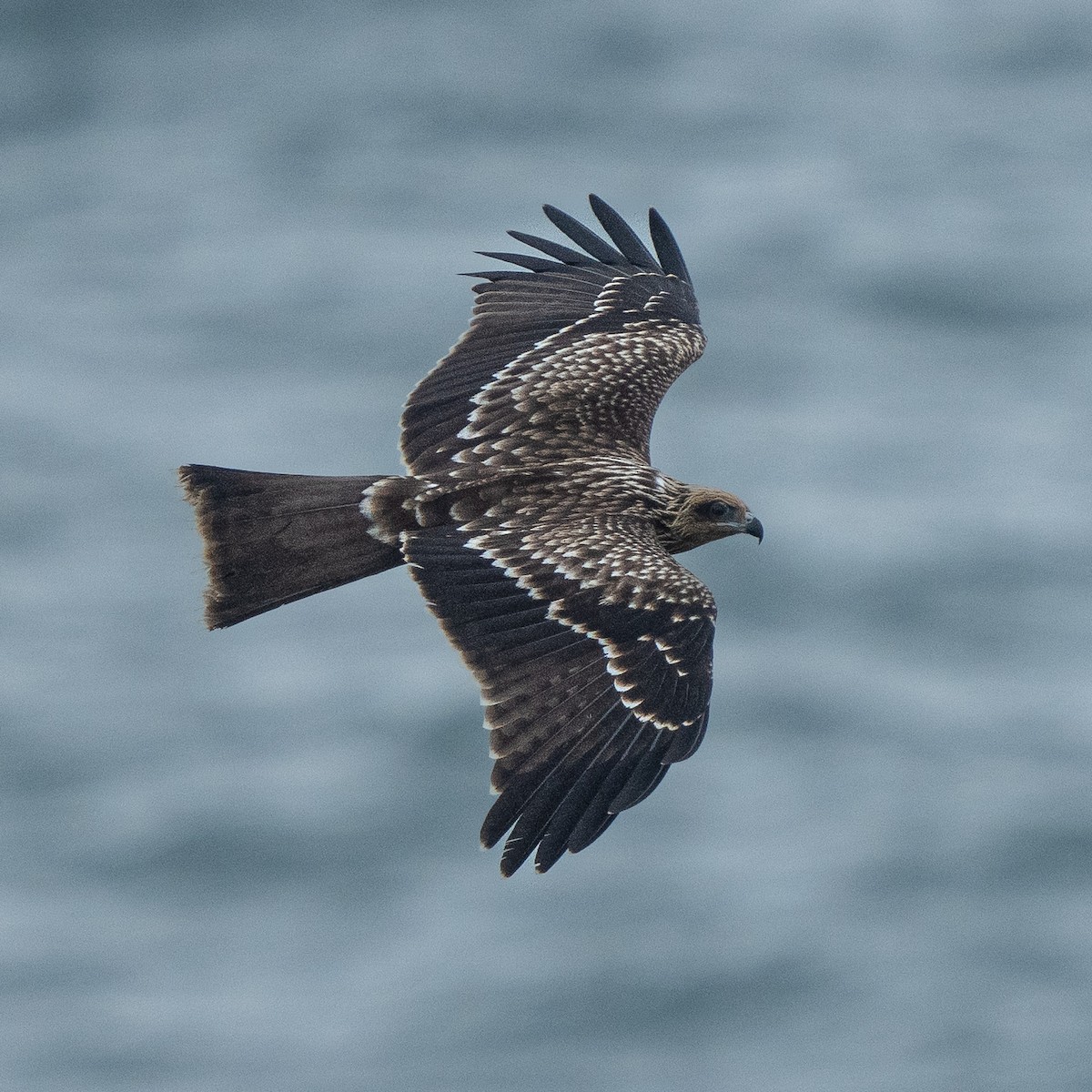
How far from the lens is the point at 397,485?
1141 cm

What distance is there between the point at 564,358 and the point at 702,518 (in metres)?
1.47

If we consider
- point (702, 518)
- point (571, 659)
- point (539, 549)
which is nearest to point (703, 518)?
point (702, 518)

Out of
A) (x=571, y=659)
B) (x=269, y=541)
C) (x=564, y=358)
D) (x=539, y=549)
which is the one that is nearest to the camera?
(x=571, y=659)

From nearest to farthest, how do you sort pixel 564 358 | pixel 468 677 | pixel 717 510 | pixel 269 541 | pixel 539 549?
pixel 539 549 → pixel 269 541 → pixel 717 510 → pixel 564 358 → pixel 468 677

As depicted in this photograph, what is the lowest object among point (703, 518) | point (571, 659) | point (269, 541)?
point (571, 659)

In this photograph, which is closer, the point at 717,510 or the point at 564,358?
the point at 717,510

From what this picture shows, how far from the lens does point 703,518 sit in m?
11.7

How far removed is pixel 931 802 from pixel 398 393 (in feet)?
22.7

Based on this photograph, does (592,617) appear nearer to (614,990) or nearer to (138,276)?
(614,990)

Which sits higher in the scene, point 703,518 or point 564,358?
point 564,358

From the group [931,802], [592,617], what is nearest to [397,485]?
[592,617]

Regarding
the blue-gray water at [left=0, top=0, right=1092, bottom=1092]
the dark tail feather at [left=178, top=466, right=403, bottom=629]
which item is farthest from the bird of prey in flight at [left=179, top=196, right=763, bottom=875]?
the blue-gray water at [left=0, top=0, right=1092, bottom=1092]

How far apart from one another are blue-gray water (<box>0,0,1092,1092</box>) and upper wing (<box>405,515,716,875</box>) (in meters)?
11.8

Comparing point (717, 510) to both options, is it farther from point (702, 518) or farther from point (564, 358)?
point (564, 358)
